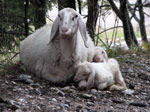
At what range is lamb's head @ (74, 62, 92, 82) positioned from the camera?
265 inches

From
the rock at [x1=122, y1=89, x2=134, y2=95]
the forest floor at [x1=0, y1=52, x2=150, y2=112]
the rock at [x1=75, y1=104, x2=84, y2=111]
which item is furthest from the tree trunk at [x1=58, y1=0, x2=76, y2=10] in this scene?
the rock at [x1=75, y1=104, x2=84, y2=111]

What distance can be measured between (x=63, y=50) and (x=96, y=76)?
0.71 meters

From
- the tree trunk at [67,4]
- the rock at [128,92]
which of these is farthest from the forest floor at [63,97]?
the tree trunk at [67,4]

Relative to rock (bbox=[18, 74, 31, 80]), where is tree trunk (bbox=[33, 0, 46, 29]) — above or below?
above

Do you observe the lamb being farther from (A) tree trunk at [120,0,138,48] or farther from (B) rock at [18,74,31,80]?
(A) tree trunk at [120,0,138,48]

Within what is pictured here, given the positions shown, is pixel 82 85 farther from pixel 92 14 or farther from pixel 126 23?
pixel 126 23

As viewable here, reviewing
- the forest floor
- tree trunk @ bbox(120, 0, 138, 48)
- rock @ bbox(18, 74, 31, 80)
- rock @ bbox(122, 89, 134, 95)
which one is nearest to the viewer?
the forest floor

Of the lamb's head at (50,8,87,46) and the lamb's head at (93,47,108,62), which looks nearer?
the lamb's head at (50,8,87,46)

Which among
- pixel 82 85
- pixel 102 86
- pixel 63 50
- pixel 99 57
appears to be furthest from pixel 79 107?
pixel 99 57

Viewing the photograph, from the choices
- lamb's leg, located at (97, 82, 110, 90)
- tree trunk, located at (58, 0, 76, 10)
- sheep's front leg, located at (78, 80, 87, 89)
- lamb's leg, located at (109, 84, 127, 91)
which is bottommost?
lamb's leg, located at (109, 84, 127, 91)

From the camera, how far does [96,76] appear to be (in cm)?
684

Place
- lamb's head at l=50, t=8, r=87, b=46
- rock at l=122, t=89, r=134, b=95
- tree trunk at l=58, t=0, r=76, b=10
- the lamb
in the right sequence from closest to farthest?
lamb's head at l=50, t=8, r=87, b=46 < the lamb < rock at l=122, t=89, r=134, b=95 < tree trunk at l=58, t=0, r=76, b=10

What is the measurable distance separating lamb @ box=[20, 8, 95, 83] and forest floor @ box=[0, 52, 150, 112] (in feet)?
0.68

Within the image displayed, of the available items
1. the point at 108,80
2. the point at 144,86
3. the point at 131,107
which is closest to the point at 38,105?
the point at 131,107
